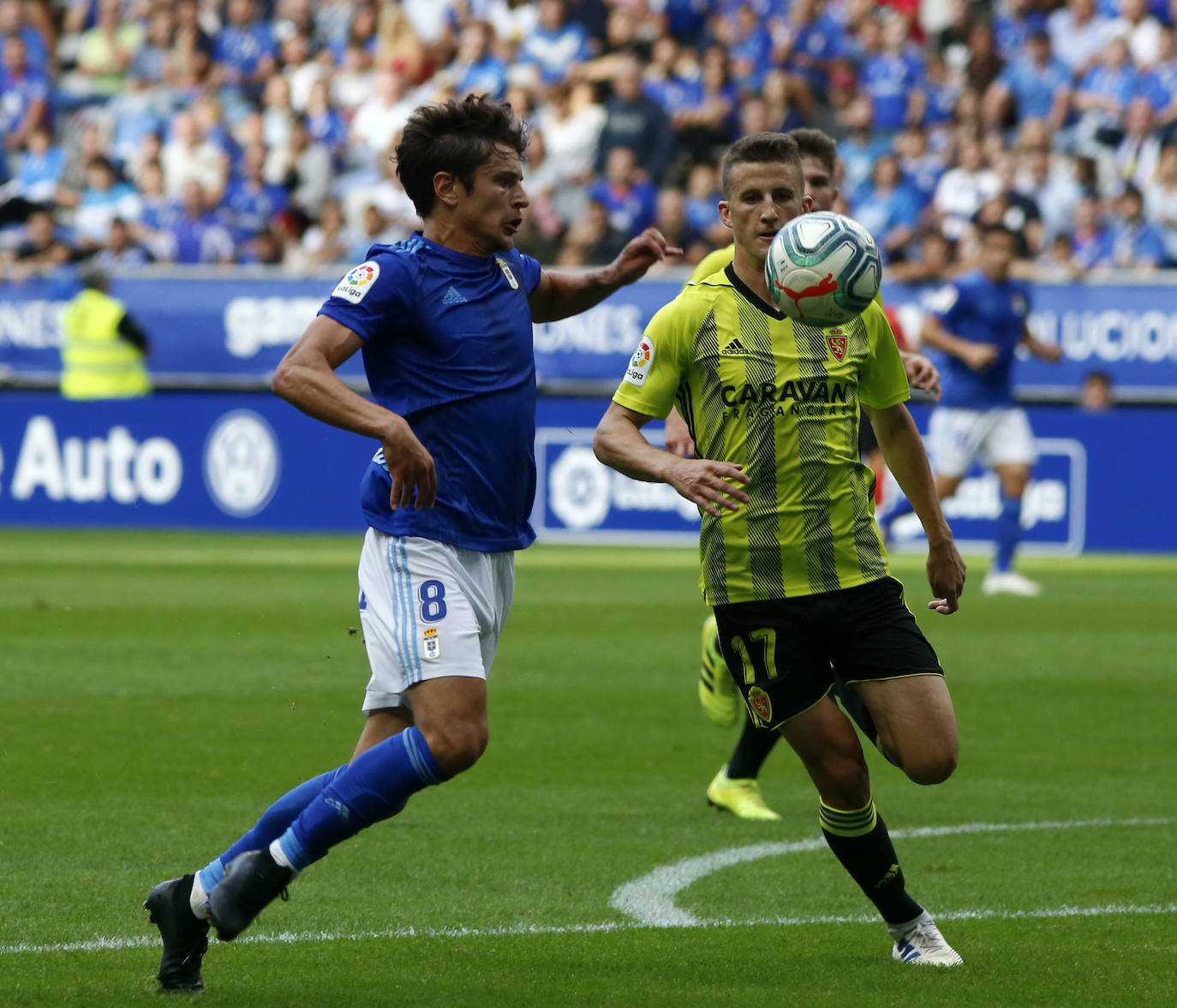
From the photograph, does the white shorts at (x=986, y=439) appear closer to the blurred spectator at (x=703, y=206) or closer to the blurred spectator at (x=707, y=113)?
the blurred spectator at (x=703, y=206)

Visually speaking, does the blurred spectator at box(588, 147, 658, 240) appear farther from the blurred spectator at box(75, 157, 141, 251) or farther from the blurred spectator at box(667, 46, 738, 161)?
the blurred spectator at box(75, 157, 141, 251)

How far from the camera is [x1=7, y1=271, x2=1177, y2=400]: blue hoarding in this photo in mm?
18875

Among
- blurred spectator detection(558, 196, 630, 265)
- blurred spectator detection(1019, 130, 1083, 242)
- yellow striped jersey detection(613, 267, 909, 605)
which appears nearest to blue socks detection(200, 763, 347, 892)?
yellow striped jersey detection(613, 267, 909, 605)

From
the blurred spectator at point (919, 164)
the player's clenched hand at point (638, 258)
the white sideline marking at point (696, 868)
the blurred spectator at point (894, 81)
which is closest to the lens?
the player's clenched hand at point (638, 258)

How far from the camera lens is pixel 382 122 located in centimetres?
2344

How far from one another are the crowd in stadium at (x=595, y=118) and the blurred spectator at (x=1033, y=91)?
0.03 meters

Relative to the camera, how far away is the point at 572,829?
262 inches

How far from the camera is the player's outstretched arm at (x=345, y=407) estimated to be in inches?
168

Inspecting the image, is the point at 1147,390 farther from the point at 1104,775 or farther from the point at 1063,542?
the point at 1104,775

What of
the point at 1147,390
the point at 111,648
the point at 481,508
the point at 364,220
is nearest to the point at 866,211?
the point at 1147,390

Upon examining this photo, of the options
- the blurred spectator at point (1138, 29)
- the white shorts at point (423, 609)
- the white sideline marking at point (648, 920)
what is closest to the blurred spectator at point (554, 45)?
the blurred spectator at point (1138, 29)

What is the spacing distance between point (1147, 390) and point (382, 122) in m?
9.70

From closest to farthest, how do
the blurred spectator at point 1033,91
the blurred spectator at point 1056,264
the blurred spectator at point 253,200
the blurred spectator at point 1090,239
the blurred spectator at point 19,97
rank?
the blurred spectator at point 1056,264 → the blurred spectator at point 1090,239 → the blurred spectator at point 1033,91 → the blurred spectator at point 253,200 → the blurred spectator at point 19,97

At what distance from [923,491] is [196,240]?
1844 centimetres
